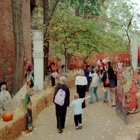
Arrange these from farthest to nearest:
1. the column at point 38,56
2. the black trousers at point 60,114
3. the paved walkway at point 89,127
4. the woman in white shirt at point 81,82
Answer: the column at point 38,56 < the woman in white shirt at point 81,82 < the black trousers at point 60,114 < the paved walkway at point 89,127

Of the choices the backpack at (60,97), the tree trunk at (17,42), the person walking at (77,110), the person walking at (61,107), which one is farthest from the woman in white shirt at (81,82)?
the tree trunk at (17,42)

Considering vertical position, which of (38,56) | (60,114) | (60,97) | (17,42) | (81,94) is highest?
(17,42)

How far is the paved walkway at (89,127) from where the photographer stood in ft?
22.0

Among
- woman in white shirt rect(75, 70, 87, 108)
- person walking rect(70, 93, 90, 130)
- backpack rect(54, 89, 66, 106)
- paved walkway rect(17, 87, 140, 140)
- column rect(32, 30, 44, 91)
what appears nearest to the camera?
paved walkway rect(17, 87, 140, 140)

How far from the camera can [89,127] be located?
7492mm

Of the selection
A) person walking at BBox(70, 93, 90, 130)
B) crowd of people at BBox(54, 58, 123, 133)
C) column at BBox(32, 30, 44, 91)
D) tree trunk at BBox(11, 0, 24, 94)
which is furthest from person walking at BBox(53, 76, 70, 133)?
column at BBox(32, 30, 44, 91)

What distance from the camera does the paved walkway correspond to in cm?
671

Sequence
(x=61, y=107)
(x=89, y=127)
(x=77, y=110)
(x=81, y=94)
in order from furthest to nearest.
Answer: (x=81, y=94)
(x=89, y=127)
(x=77, y=110)
(x=61, y=107)

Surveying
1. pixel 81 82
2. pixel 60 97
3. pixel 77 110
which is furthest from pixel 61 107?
pixel 81 82

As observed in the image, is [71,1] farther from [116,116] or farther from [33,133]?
[33,133]

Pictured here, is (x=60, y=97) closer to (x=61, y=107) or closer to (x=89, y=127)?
(x=61, y=107)

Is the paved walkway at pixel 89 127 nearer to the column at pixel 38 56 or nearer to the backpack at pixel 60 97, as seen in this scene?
the backpack at pixel 60 97

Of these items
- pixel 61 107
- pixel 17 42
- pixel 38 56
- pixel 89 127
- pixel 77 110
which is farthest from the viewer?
pixel 38 56

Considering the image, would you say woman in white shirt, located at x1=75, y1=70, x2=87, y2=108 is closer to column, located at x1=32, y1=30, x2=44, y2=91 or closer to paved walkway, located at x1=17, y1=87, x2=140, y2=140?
paved walkway, located at x1=17, y1=87, x2=140, y2=140
